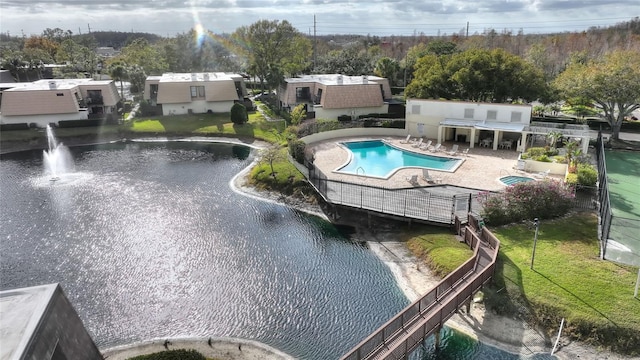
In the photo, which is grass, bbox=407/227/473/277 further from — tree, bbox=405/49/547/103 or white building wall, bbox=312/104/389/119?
white building wall, bbox=312/104/389/119

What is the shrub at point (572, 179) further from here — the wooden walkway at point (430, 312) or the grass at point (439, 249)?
the wooden walkway at point (430, 312)

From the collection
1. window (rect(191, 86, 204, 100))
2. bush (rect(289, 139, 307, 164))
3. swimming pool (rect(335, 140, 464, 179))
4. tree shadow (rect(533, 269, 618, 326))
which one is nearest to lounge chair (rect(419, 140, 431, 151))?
swimming pool (rect(335, 140, 464, 179))

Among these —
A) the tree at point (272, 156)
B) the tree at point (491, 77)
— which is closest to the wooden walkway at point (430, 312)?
the tree at point (272, 156)

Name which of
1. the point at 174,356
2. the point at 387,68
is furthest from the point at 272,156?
the point at 387,68

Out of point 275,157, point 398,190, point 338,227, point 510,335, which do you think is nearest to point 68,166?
point 275,157

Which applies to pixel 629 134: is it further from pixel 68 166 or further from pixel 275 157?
pixel 68 166

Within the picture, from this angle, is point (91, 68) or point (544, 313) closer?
point (544, 313)
